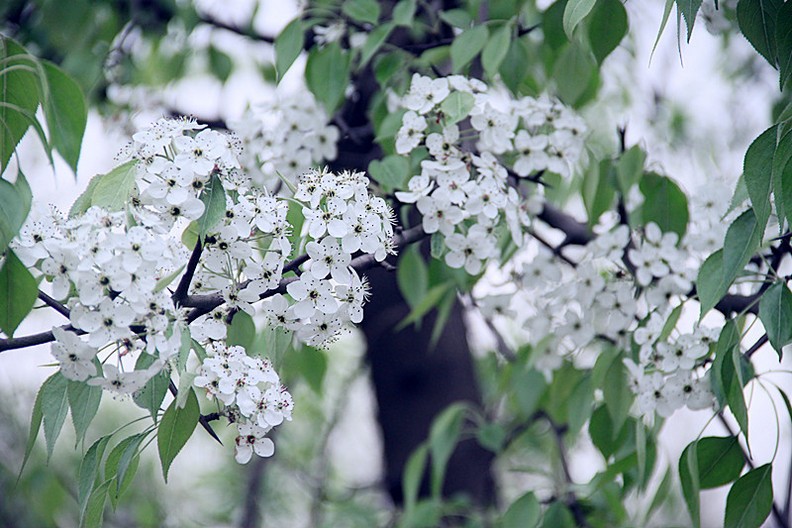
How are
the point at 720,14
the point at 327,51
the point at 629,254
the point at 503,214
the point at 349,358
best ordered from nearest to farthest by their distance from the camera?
the point at 503,214
the point at 629,254
the point at 327,51
the point at 720,14
the point at 349,358

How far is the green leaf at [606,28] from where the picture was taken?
1.71m

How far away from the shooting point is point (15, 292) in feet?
3.71

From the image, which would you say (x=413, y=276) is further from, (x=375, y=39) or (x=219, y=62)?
(x=219, y=62)

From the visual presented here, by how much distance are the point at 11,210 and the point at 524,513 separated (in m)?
1.17

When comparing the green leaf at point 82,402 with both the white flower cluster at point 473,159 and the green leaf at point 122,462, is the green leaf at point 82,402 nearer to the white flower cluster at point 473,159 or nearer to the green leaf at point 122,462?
the green leaf at point 122,462

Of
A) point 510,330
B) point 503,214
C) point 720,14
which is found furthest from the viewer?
point 510,330

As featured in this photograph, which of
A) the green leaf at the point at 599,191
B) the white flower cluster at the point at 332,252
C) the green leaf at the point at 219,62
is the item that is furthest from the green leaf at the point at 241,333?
the green leaf at the point at 219,62

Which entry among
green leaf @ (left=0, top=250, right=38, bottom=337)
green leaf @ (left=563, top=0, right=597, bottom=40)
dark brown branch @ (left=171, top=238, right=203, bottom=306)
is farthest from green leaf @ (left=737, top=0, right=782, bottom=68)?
green leaf @ (left=0, top=250, right=38, bottom=337)

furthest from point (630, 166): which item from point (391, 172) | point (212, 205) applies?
point (212, 205)

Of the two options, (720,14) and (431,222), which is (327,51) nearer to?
(431,222)

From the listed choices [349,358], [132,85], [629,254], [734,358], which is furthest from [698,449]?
[349,358]

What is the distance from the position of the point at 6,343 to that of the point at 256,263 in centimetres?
32

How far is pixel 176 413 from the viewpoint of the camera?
1.16m

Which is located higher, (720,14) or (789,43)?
(789,43)
